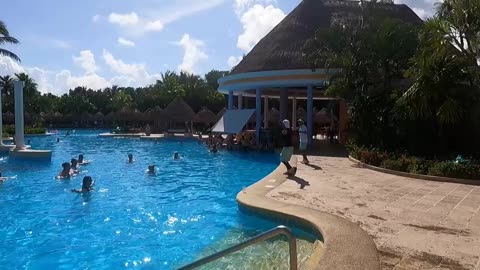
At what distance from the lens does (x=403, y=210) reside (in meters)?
7.18

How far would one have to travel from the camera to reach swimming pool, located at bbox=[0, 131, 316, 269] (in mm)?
6957

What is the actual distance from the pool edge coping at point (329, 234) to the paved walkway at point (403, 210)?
0.67 feet

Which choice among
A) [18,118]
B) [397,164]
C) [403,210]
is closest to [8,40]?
[18,118]

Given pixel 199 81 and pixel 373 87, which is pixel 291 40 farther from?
pixel 199 81

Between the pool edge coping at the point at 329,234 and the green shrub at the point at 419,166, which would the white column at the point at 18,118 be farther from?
the green shrub at the point at 419,166

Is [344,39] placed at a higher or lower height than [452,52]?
higher

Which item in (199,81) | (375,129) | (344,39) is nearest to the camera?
(375,129)

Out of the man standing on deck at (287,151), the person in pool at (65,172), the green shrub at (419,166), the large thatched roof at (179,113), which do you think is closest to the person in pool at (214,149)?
the person in pool at (65,172)

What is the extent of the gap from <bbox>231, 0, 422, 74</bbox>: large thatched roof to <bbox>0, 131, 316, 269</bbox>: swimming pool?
278 inches

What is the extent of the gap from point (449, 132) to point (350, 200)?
823 centimetres

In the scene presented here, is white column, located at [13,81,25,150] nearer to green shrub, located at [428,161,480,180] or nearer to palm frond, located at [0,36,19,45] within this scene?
palm frond, located at [0,36,19,45]

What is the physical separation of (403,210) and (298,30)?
17.6 m

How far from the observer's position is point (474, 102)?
12938 mm

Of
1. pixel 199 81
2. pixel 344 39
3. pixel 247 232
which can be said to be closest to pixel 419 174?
pixel 247 232
